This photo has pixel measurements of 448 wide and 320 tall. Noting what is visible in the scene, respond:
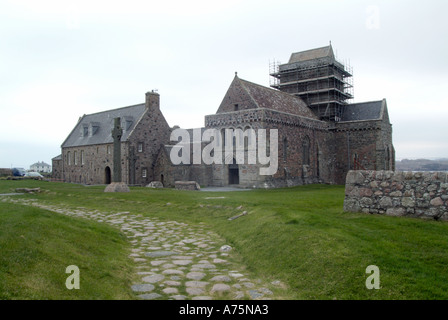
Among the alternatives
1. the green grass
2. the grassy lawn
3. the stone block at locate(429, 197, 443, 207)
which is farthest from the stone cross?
the stone block at locate(429, 197, 443, 207)

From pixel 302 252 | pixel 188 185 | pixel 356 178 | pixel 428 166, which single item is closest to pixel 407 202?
pixel 356 178

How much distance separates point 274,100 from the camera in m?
38.4

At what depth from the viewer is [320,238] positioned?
8703mm

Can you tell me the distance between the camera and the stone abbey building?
118 ft

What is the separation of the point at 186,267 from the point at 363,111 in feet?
140

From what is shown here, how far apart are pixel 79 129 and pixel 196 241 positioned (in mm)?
49105

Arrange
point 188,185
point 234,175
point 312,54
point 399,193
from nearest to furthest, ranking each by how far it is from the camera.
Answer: point 399,193 < point 188,185 < point 234,175 < point 312,54

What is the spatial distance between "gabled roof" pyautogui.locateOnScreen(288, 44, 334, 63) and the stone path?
1569 inches

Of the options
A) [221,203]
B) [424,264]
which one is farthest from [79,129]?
[424,264]

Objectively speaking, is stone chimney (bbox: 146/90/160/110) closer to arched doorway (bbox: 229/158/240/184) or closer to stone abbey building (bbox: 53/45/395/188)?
stone abbey building (bbox: 53/45/395/188)

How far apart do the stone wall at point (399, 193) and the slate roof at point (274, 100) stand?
23.2 meters

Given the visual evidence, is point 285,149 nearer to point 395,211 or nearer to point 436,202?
point 395,211

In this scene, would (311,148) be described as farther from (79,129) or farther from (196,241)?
(79,129)

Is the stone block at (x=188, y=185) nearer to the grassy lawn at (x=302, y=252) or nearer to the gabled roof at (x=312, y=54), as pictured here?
the grassy lawn at (x=302, y=252)
